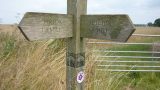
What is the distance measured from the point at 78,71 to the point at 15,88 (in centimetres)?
94

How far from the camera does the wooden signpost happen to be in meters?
2.30

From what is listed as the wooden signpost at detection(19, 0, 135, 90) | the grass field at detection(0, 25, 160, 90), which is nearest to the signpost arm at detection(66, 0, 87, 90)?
the wooden signpost at detection(19, 0, 135, 90)

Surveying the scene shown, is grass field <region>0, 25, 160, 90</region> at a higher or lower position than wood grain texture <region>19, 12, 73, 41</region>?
lower

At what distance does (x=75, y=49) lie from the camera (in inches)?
106

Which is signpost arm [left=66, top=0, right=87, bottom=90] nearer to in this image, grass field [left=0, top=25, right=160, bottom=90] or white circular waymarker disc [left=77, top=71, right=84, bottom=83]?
white circular waymarker disc [left=77, top=71, right=84, bottom=83]

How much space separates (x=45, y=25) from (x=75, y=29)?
0.31m

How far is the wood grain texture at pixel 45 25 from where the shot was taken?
2260mm

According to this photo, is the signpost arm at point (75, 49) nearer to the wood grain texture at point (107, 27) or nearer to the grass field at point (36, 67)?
the wood grain texture at point (107, 27)

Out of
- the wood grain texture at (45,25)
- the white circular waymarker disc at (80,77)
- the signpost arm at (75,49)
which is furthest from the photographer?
the white circular waymarker disc at (80,77)

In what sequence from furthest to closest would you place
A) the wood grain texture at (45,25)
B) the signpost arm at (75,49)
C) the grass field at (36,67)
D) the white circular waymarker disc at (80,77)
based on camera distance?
the grass field at (36,67), the white circular waymarker disc at (80,77), the signpost arm at (75,49), the wood grain texture at (45,25)

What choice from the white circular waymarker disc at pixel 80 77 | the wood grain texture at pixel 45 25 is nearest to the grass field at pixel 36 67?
the white circular waymarker disc at pixel 80 77

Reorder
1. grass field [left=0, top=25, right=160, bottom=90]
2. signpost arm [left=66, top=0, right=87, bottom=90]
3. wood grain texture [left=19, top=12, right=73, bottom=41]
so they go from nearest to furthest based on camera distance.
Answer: wood grain texture [left=19, top=12, right=73, bottom=41], signpost arm [left=66, top=0, right=87, bottom=90], grass field [left=0, top=25, right=160, bottom=90]

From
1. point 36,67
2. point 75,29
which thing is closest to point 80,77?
point 75,29

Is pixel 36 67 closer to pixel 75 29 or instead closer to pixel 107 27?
pixel 75 29
